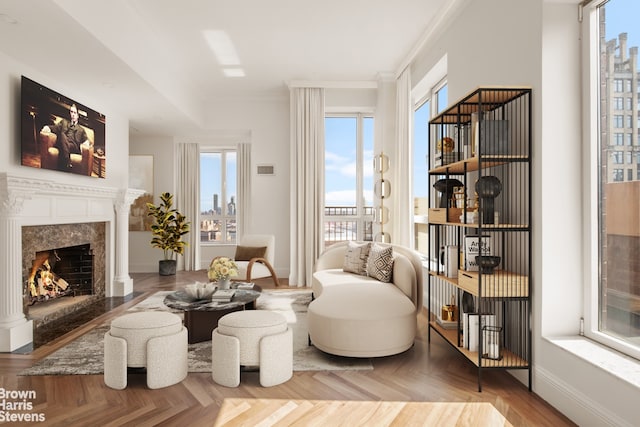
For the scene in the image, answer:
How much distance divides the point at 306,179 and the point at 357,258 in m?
2.27

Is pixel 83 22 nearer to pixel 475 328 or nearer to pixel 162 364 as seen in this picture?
pixel 162 364

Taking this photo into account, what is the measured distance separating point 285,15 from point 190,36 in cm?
120

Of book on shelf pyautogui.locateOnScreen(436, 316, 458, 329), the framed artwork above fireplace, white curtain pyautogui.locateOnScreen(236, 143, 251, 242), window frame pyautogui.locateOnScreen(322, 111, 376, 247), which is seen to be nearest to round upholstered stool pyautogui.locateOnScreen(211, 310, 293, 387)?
book on shelf pyautogui.locateOnScreen(436, 316, 458, 329)

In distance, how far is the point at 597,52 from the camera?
8.04 feet

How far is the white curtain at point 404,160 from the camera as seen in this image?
17.5ft

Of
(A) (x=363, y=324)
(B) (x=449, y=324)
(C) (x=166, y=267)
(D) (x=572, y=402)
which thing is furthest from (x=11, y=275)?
(D) (x=572, y=402)

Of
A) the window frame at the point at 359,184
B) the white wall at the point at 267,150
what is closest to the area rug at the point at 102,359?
the white wall at the point at 267,150

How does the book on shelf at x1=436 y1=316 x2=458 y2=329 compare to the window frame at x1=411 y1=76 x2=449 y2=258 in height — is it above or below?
below

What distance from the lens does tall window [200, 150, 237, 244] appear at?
25.9 ft

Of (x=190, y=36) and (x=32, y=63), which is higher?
(x=190, y=36)

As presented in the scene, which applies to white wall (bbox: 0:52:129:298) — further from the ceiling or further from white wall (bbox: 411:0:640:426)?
white wall (bbox: 411:0:640:426)

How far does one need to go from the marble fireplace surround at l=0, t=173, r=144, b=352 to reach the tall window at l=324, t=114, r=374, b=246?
124 inches

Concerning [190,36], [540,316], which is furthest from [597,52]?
[190,36]

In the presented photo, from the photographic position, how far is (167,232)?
716 centimetres
